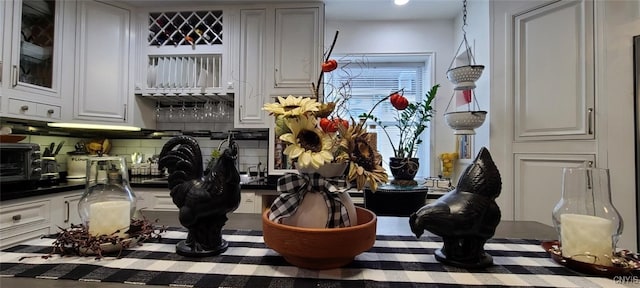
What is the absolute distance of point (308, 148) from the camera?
0.58 meters

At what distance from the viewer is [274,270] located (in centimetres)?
60

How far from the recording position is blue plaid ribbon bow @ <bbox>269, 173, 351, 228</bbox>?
606 millimetres

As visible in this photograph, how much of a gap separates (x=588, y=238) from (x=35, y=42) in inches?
117

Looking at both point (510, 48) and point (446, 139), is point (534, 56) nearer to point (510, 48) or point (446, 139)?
point (510, 48)

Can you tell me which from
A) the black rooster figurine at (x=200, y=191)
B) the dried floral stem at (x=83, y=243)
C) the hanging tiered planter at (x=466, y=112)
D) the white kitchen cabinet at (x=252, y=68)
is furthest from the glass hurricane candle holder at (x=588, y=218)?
the white kitchen cabinet at (x=252, y=68)

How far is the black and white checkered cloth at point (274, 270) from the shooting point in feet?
1.81

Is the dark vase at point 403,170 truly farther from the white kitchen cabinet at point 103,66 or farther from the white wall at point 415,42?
the white kitchen cabinet at point 103,66

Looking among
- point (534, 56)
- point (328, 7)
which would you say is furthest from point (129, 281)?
point (328, 7)

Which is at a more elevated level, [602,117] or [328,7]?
[328,7]

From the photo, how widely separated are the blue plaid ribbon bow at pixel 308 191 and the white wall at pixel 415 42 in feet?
7.16

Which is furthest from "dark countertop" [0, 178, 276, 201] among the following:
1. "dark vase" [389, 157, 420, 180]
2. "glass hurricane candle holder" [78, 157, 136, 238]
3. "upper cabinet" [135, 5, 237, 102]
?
"glass hurricane candle holder" [78, 157, 136, 238]

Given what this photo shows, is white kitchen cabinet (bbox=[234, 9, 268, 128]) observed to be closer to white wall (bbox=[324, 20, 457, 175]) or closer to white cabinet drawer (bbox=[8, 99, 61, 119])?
white wall (bbox=[324, 20, 457, 175])

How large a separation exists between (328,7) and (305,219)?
2322 millimetres

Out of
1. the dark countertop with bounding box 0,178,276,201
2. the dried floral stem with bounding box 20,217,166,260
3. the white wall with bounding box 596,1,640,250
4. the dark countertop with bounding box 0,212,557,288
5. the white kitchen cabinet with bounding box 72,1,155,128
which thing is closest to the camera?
the dried floral stem with bounding box 20,217,166,260
